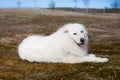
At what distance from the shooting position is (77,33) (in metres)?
17.8

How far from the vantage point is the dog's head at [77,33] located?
1773cm

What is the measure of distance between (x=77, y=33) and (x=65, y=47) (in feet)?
3.26

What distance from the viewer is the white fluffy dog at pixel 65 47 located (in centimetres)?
1792

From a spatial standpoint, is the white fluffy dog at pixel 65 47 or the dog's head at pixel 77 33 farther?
the white fluffy dog at pixel 65 47

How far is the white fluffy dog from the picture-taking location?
17922 millimetres

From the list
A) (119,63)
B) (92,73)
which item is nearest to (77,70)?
(92,73)

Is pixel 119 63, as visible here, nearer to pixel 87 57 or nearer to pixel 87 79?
pixel 87 57

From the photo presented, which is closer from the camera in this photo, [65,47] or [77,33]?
[77,33]

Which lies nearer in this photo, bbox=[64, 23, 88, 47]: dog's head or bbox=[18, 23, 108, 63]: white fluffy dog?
bbox=[64, 23, 88, 47]: dog's head

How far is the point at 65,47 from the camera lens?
18.3 meters

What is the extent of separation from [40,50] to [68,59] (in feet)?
4.73

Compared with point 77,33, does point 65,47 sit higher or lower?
Result: lower

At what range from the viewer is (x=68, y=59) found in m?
18.3

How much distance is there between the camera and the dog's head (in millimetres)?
17725
